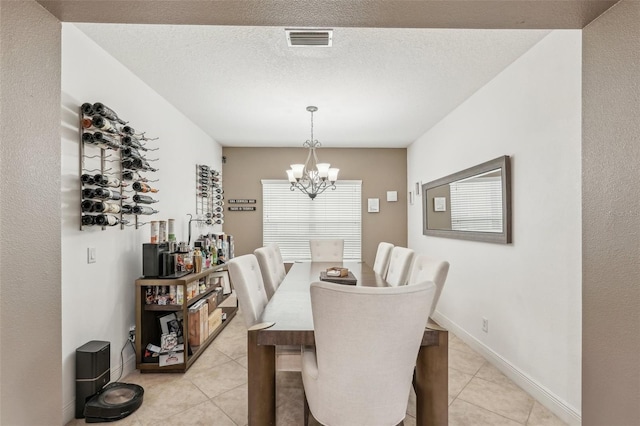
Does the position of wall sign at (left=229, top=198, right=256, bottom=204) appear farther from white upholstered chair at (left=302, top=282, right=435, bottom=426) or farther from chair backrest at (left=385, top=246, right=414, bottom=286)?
white upholstered chair at (left=302, top=282, right=435, bottom=426)

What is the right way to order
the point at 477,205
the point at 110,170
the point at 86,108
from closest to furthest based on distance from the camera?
the point at 86,108 < the point at 110,170 < the point at 477,205

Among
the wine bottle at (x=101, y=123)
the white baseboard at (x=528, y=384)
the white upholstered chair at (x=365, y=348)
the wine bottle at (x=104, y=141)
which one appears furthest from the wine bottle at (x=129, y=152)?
the white baseboard at (x=528, y=384)

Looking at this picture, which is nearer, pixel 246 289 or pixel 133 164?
pixel 246 289

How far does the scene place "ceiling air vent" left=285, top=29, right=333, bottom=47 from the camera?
2.20 m

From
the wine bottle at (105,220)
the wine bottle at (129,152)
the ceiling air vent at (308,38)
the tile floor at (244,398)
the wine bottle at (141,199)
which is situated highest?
the ceiling air vent at (308,38)

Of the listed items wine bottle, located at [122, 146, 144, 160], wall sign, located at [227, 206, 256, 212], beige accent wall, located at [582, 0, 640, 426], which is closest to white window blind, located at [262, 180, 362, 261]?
wall sign, located at [227, 206, 256, 212]

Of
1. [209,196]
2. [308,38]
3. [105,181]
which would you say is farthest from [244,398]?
[209,196]

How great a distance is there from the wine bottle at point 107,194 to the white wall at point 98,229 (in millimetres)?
122

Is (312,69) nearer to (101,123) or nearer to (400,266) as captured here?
(101,123)

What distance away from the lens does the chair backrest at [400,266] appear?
293 centimetres

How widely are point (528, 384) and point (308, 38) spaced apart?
2.95 m

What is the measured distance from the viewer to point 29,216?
1171 mm

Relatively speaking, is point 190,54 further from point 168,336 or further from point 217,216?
point 217,216

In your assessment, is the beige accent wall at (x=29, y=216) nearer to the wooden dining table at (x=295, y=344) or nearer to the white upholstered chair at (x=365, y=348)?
the wooden dining table at (x=295, y=344)
